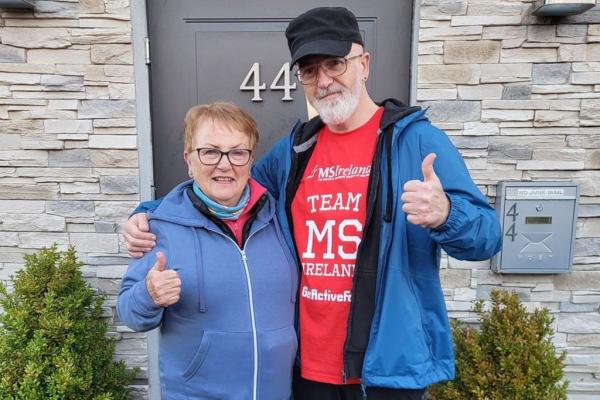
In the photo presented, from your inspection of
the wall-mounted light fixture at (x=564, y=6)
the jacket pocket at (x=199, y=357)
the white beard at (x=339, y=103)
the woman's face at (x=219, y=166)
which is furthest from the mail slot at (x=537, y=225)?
the jacket pocket at (x=199, y=357)

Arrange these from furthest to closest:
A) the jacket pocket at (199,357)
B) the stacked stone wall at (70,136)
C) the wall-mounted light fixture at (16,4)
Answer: the stacked stone wall at (70,136)
the wall-mounted light fixture at (16,4)
the jacket pocket at (199,357)

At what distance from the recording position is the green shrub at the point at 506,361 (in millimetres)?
2043

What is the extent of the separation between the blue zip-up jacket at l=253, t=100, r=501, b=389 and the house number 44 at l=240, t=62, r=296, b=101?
3.73ft

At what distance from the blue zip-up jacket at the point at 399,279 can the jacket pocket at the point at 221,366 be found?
0.35m

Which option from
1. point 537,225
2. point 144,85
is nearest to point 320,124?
point 144,85

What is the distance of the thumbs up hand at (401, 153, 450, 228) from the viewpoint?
1214mm

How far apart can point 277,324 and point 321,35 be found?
101cm

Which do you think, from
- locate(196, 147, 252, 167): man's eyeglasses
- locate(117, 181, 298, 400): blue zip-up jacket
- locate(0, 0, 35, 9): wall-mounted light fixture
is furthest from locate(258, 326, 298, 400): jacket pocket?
locate(0, 0, 35, 9): wall-mounted light fixture

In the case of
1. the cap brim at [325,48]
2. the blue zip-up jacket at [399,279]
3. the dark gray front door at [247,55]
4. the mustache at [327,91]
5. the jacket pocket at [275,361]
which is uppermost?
the dark gray front door at [247,55]

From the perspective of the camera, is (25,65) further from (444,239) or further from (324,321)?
(444,239)

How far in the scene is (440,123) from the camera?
93.7 inches

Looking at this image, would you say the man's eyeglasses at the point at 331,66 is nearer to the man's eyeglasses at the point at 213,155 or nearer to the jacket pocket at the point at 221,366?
the man's eyeglasses at the point at 213,155

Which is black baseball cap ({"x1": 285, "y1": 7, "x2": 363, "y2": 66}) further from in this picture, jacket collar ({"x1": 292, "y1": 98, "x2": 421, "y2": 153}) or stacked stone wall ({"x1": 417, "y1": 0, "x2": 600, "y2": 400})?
stacked stone wall ({"x1": 417, "y1": 0, "x2": 600, "y2": 400})

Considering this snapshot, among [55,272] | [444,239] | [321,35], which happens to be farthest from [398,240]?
[55,272]
